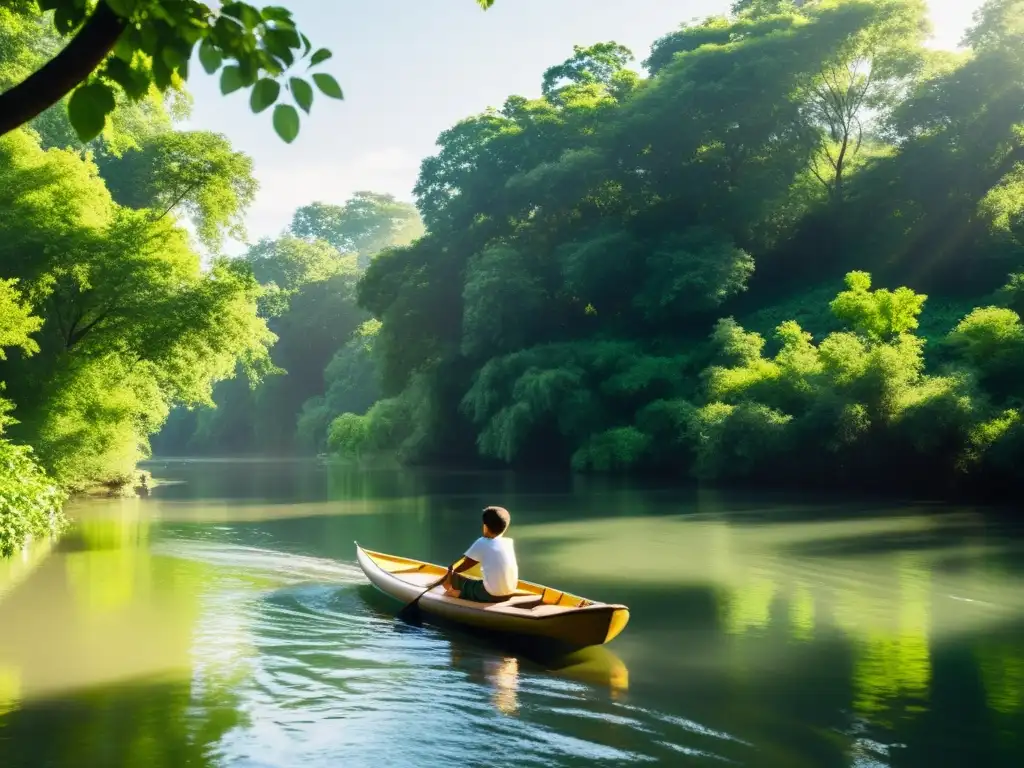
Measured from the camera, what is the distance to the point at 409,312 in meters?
42.9

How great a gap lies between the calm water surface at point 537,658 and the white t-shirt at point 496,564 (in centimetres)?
54

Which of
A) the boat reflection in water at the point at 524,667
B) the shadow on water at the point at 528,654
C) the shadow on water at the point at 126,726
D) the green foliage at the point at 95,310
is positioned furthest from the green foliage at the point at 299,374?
the shadow on water at the point at 126,726

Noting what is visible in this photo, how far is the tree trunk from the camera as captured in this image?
2.92 metres

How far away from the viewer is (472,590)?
9.96 m

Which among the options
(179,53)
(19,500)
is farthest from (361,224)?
(179,53)

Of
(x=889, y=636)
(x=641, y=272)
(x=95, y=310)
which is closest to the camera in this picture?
(x=889, y=636)

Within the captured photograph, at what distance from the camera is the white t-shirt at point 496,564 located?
9.62 meters

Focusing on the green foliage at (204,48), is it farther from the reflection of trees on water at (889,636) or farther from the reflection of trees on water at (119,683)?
the reflection of trees on water at (889,636)

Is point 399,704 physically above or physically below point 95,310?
below

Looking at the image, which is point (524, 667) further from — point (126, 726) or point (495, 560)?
point (126, 726)

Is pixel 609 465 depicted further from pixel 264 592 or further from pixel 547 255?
pixel 264 592

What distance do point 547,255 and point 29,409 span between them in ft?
76.8

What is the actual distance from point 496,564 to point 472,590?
0.51 meters

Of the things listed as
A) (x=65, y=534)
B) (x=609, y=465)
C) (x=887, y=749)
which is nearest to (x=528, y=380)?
(x=609, y=465)
